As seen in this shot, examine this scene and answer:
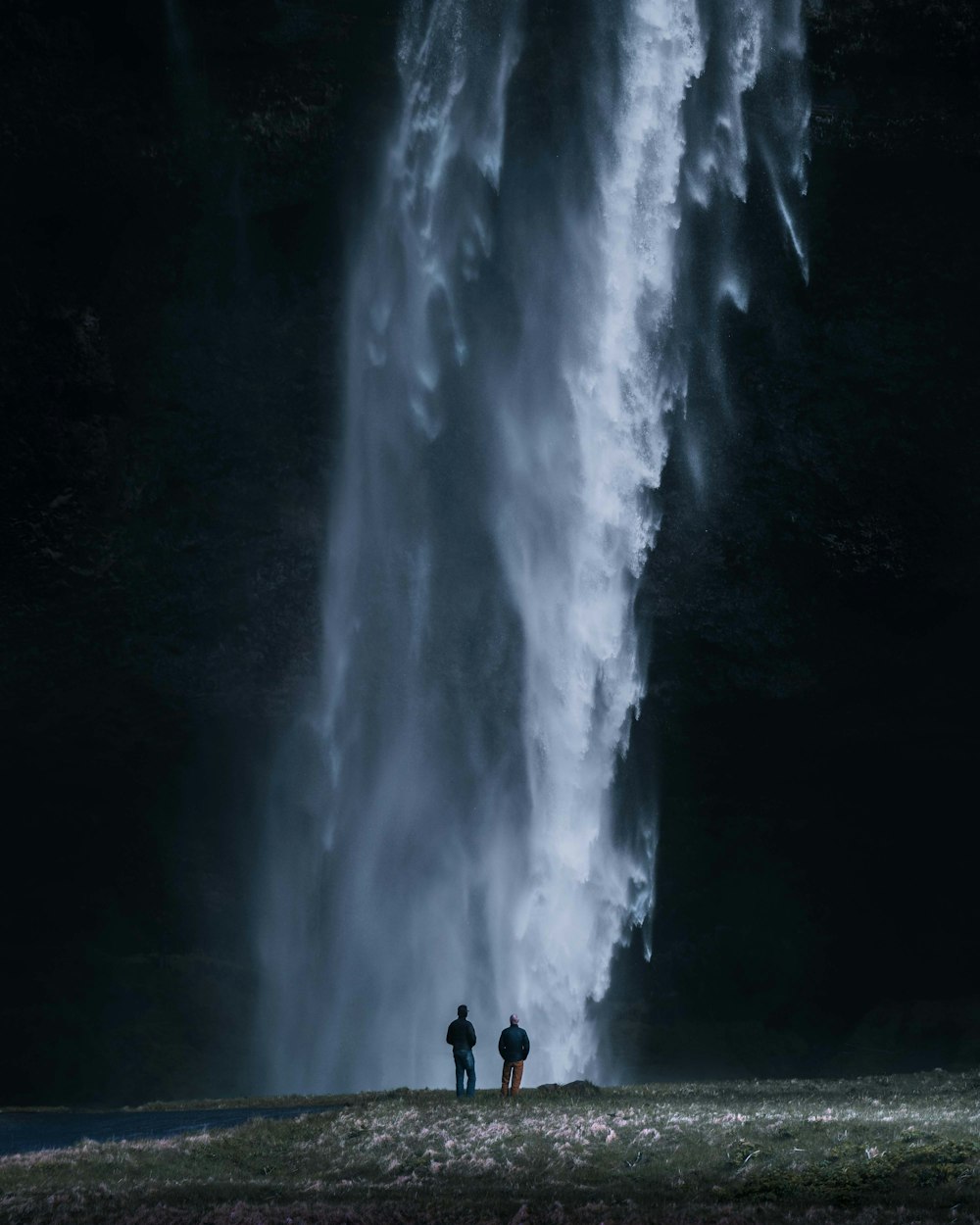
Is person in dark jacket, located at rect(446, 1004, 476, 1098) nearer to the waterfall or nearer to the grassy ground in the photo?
the grassy ground

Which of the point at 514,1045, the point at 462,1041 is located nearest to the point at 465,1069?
the point at 462,1041

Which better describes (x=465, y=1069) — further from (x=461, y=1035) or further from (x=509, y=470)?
(x=509, y=470)

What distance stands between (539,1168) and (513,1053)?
7004 millimetres

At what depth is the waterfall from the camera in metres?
39.5

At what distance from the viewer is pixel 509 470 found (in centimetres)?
4153

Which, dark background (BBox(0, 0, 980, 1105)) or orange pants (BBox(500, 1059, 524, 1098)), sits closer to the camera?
orange pants (BBox(500, 1059, 524, 1098))

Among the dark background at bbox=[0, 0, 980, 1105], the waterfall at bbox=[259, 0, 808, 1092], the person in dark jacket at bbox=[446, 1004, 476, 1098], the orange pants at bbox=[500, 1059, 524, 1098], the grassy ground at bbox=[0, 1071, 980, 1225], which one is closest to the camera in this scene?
the grassy ground at bbox=[0, 1071, 980, 1225]

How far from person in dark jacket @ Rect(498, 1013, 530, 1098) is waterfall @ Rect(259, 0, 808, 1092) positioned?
16.9 m

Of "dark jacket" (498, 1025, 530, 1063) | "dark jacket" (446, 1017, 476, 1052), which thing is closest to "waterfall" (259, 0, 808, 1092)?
"dark jacket" (498, 1025, 530, 1063)

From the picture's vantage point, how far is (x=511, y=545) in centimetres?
4166

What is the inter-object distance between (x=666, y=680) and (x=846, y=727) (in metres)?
6.40

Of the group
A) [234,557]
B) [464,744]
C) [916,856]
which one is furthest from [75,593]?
[916,856]

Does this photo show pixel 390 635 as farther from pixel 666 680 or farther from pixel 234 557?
pixel 666 680

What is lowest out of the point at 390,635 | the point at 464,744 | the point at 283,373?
the point at 464,744
